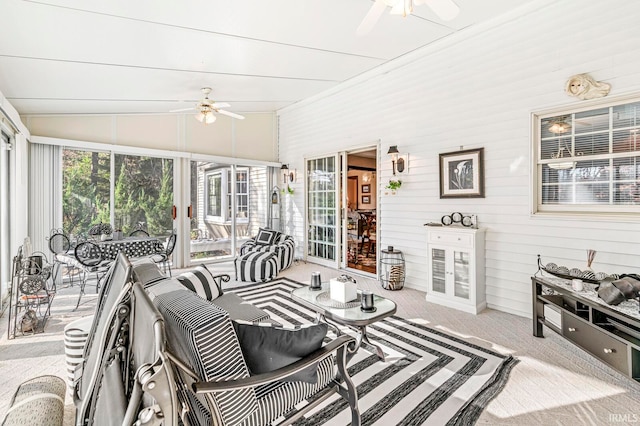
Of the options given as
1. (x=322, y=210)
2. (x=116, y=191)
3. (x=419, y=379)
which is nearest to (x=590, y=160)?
(x=419, y=379)

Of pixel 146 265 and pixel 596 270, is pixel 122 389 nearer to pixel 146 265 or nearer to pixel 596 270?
pixel 146 265

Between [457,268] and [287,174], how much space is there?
4.66 m

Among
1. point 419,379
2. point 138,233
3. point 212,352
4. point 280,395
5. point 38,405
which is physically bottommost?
point 419,379

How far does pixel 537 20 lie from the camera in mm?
3523

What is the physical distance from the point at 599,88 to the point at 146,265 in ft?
14.9

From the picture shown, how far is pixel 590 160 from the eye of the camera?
3.32 meters

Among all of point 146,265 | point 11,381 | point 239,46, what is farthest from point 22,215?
point 239,46

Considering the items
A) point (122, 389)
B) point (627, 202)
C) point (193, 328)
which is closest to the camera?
point (122, 389)

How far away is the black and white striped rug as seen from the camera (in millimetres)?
2012

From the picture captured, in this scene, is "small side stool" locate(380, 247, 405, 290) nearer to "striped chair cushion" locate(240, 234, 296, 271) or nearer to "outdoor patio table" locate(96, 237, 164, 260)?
"striped chair cushion" locate(240, 234, 296, 271)

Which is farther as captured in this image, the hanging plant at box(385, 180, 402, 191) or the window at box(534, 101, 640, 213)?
the hanging plant at box(385, 180, 402, 191)

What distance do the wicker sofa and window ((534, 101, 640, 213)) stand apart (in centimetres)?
327

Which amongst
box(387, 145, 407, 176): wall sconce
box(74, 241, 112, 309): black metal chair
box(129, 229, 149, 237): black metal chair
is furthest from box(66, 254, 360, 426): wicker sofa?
box(129, 229, 149, 237): black metal chair

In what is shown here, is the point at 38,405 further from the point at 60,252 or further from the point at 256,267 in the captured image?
the point at 60,252
